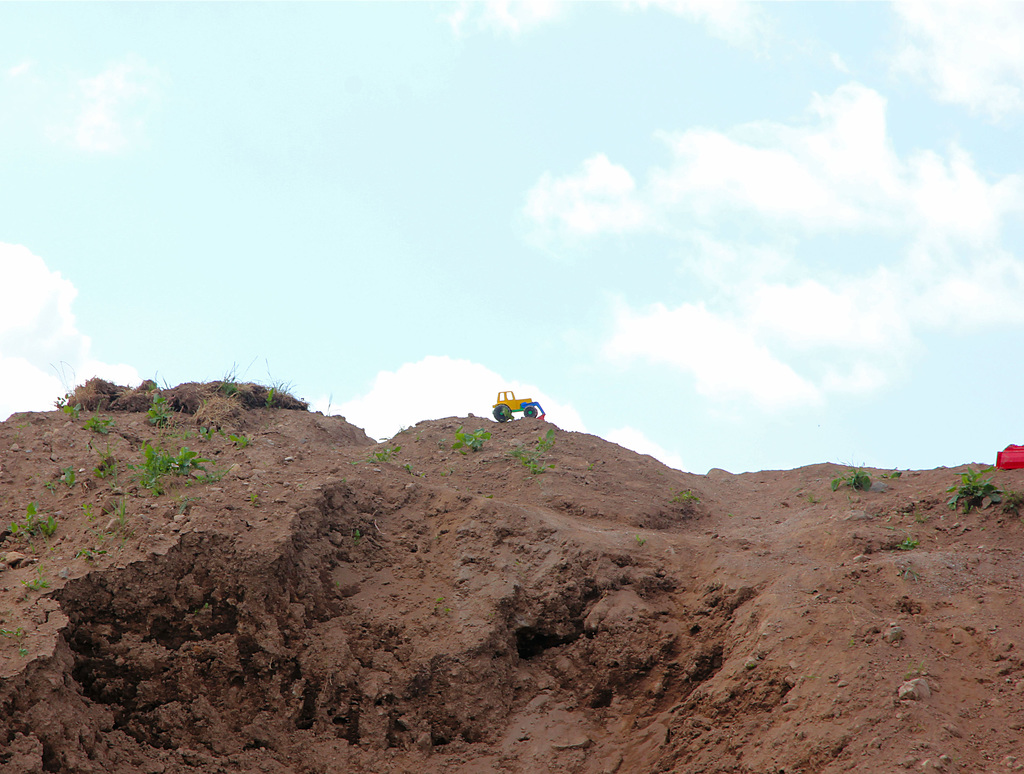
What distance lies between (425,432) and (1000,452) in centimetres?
607

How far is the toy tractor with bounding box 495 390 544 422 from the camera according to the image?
12.8 metres

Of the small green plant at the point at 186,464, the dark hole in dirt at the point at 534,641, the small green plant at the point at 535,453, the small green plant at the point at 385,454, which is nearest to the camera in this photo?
the dark hole in dirt at the point at 534,641

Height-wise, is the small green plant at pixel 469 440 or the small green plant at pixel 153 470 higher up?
the small green plant at pixel 469 440

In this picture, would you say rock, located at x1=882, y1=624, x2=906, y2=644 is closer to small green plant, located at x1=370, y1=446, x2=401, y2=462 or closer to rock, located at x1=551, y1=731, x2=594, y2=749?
rock, located at x1=551, y1=731, x2=594, y2=749

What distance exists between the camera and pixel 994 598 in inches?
225

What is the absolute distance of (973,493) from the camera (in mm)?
7176

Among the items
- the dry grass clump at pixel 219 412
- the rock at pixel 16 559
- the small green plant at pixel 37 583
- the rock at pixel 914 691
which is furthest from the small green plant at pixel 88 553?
the rock at pixel 914 691

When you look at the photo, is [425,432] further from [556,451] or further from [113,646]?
[113,646]

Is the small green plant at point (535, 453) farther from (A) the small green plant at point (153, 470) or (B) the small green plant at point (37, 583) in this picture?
(B) the small green plant at point (37, 583)

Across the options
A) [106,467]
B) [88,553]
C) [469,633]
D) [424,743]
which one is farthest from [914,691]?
[106,467]

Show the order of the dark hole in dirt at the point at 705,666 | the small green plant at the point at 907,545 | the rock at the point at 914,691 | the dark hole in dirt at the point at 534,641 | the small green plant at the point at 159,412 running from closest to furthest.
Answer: the rock at the point at 914,691 < the dark hole in dirt at the point at 705,666 < the dark hole in dirt at the point at 534,641 < the small green plant at the point at 907,545 < the small green plant at the point at 159,412

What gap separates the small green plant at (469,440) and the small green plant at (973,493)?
186 inches

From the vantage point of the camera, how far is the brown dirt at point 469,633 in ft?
16.6

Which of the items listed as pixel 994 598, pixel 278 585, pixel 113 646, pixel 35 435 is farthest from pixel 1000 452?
pixel 35 435
